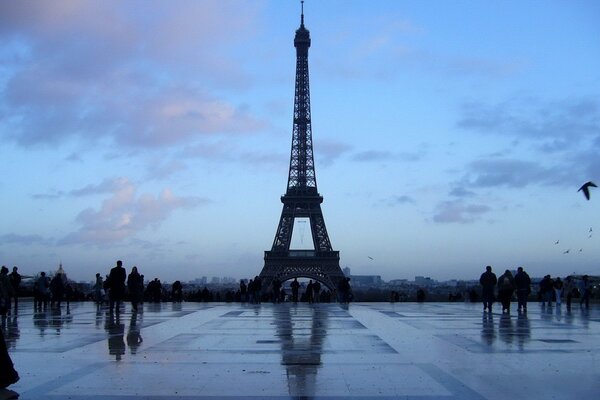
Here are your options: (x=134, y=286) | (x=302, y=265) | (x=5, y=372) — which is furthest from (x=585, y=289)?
(x=302, y=265)

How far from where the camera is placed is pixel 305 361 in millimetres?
10734

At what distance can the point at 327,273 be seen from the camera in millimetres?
83375

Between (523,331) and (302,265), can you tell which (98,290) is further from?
(302,265)

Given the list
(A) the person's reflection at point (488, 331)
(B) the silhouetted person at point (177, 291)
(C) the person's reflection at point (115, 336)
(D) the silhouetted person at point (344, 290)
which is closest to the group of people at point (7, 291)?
(C) the person's reflection at point (115, 336)

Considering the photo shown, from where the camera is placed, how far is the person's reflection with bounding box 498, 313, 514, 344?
46.4 ft

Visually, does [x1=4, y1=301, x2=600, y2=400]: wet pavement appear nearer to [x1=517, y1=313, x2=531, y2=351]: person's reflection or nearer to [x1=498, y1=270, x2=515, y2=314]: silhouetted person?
[x1=517, y1=313, x2=531, y2=351]: person's reflection

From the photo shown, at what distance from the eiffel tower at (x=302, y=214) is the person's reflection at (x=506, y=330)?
61.3m

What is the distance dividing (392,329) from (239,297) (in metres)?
25.8

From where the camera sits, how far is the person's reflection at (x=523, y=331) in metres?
13.5

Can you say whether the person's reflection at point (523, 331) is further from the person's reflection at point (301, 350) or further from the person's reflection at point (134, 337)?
the person's reflection at point (134, 337)

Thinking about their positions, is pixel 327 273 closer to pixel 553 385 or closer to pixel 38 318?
pixel 38 318

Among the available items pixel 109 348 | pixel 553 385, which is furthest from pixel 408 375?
pixel 109 348

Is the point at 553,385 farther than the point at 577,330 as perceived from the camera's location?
No

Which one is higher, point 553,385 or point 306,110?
point 306,110
